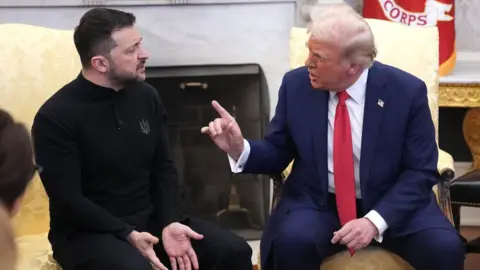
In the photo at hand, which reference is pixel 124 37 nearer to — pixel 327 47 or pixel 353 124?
pixel 327 47

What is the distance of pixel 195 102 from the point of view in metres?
3.54

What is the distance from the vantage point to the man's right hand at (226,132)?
219 centimetres

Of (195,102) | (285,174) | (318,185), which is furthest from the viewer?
(195,102)

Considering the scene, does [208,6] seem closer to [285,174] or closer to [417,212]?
[285,174]

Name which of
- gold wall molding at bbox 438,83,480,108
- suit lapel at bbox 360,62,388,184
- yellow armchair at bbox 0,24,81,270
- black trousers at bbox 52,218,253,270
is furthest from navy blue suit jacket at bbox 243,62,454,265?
gold wall molding at bbox 438,83,480,108

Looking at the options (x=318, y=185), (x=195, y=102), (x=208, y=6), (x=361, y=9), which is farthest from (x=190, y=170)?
(x=318, y=185)

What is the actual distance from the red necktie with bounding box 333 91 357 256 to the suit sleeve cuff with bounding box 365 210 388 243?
0.08 metres

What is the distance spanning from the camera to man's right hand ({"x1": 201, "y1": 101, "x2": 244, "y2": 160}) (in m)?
2.19

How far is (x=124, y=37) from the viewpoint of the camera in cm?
223

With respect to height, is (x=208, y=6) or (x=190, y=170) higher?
(x=208, y=6)

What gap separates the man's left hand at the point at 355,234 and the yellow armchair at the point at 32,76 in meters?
0.92

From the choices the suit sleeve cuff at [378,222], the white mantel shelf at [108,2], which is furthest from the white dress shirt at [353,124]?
the white mantel shelf at [108,2]

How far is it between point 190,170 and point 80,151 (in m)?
1.45

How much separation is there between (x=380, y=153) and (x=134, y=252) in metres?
0.78
